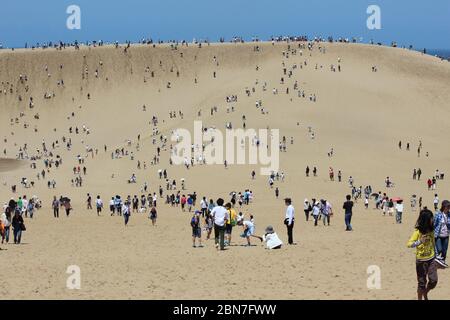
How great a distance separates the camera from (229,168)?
47469mm

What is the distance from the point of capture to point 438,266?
11125 millimetres

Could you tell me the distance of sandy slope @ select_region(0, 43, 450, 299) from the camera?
1440cm

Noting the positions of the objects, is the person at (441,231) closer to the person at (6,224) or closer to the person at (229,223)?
the person at (229,223)

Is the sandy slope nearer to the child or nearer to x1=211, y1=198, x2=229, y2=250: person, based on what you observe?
x1=211, y1=198, x2=229, y2=250: person

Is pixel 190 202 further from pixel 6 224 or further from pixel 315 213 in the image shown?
pixel 6 224

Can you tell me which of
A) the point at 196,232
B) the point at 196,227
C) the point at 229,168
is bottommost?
the point at 196,232

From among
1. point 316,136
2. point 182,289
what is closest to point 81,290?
point 182,289

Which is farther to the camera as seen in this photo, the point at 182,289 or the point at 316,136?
the point at 316,136

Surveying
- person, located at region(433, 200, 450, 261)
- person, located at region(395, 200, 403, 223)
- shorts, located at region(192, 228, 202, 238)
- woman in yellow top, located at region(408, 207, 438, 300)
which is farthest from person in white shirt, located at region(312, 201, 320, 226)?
woman in yellow top, located at region(408, 207, 438, 300)

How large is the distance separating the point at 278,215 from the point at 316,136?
24.1 metres

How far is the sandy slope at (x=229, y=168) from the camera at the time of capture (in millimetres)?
14398

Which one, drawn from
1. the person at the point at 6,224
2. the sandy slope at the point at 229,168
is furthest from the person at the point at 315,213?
the person at the point at 6,224

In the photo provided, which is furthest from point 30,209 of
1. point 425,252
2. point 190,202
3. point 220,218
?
point 425,252
